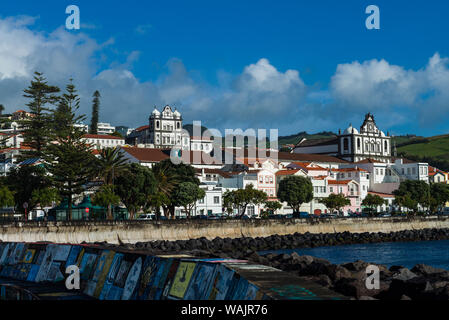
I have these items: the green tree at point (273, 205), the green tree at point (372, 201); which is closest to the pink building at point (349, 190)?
the green tree at point (372, 201)

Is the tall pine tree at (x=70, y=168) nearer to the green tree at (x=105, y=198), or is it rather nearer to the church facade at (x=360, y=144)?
the green tree at (x=105, y=198)

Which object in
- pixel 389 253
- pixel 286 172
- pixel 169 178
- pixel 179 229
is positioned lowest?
pixel 389 253

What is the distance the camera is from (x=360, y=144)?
15125 cm

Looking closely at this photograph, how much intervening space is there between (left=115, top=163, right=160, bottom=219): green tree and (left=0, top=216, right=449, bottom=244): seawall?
378 inches

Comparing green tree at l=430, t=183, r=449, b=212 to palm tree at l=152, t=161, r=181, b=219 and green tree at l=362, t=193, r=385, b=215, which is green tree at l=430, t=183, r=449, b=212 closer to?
green tree at l=362, t=193, r=385, b=215

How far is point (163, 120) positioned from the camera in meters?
177

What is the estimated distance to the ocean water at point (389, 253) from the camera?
43.9 meters

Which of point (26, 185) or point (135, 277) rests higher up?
point (26, 185)

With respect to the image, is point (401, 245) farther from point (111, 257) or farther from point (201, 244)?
point (111, 257)

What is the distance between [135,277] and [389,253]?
132 ft

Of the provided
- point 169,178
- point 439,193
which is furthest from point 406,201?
point 169,178

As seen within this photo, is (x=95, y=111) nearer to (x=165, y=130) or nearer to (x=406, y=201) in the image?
(x=165, y=130)

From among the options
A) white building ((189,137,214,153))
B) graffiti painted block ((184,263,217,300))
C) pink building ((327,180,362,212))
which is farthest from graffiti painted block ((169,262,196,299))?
white building ((189,137,214,153))
